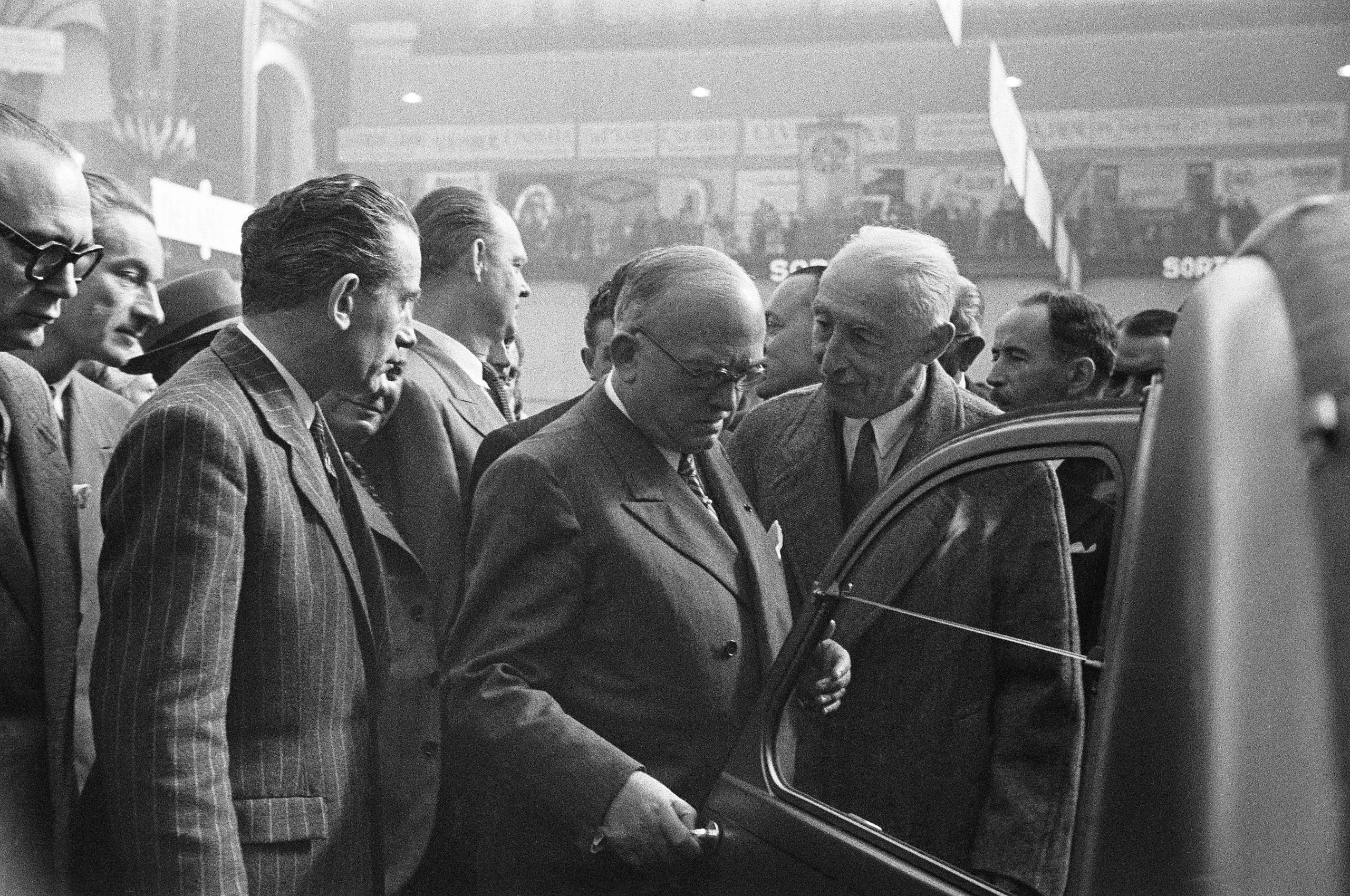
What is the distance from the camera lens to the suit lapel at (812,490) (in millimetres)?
2701

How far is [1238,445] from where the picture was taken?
83 centimetres

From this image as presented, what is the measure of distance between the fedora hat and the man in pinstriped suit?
1.32m

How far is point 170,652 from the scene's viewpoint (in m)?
1.71

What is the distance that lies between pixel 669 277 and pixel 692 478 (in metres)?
0.34

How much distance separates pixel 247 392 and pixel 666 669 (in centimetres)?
73

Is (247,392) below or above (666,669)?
above

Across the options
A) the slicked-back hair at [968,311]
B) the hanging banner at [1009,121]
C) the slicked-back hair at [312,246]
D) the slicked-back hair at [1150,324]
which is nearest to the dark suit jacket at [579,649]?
the slicked-back hair at [312,246]

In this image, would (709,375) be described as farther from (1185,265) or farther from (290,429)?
(1185,265)

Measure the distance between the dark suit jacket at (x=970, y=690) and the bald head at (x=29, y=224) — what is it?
3.50 feet

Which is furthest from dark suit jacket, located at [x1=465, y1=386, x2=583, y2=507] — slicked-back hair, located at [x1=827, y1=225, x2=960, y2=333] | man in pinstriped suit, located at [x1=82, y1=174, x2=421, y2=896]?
slicked-back hair, located at [x1=827, y1=225, x2=960, y2=333]

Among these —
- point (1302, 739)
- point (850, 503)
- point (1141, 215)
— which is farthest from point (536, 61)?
point (1302, 739)

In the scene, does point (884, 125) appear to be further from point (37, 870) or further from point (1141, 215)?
point (37, 870)

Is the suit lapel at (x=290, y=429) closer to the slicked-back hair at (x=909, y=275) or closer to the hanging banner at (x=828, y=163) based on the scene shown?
the slicked-back hair at (x=909, y=275)

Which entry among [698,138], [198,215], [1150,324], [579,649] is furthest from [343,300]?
[698,138]
